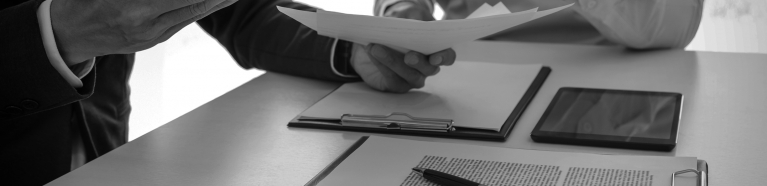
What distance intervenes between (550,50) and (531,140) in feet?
1.87

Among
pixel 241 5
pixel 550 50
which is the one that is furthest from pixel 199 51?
pixel 550 50

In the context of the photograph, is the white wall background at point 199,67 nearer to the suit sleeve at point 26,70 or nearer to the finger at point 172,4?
the suit sleeve at point 26,70

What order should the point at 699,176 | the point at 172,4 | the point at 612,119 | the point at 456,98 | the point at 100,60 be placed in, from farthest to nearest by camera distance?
the point at 100,60, the point at 456,98, the point at 612,119, the point at 172,4, the point at 699,176

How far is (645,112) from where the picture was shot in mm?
891

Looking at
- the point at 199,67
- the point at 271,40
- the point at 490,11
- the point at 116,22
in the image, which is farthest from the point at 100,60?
the point at 199,67

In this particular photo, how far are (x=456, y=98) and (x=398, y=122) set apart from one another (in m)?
0.17

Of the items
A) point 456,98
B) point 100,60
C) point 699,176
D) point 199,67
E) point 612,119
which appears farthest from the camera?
point 199,67

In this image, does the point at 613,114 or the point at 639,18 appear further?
the point at 639,18

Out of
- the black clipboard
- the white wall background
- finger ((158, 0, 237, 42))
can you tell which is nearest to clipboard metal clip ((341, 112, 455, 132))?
the black clipboard

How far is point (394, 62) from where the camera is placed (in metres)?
1.08

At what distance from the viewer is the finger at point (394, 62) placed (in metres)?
1.07

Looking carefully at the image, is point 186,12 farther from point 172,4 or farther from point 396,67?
point 396,67

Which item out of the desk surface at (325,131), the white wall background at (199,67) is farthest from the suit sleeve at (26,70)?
the white wall background at (199,67)

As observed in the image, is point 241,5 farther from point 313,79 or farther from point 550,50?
point 550,50
